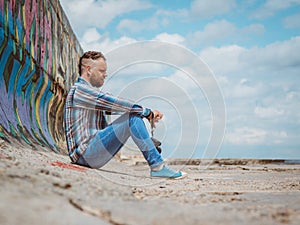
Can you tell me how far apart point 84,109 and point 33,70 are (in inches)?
70.5

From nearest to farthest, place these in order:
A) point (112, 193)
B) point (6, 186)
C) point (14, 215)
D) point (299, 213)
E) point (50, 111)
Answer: point (14, 215), point (6, 186), point (299, 213), point (112, 193), point (50, 111)

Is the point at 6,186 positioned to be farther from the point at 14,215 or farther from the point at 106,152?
the point at 106,152

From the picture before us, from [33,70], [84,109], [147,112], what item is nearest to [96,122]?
[84,109]

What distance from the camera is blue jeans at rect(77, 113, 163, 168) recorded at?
310 centimetres

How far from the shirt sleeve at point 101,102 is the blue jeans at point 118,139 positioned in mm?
65

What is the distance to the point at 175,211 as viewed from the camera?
1.55 m

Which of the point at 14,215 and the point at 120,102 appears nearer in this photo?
the point at 14,215

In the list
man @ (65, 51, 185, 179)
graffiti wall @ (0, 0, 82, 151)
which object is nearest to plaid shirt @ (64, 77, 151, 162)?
man @ (65, 51, 185, 179)

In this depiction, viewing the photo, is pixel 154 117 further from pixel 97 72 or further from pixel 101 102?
pixel 97 72

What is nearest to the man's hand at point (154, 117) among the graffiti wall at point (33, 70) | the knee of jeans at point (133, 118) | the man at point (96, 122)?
the man at point (96, 122)

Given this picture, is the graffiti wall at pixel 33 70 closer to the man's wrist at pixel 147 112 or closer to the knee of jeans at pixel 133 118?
the knee of jeans at pixel 133 118

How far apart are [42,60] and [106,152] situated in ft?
7.68

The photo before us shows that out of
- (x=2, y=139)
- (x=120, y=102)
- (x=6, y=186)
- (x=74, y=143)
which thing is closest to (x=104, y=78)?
(x=120, y=102)

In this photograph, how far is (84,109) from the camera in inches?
122
